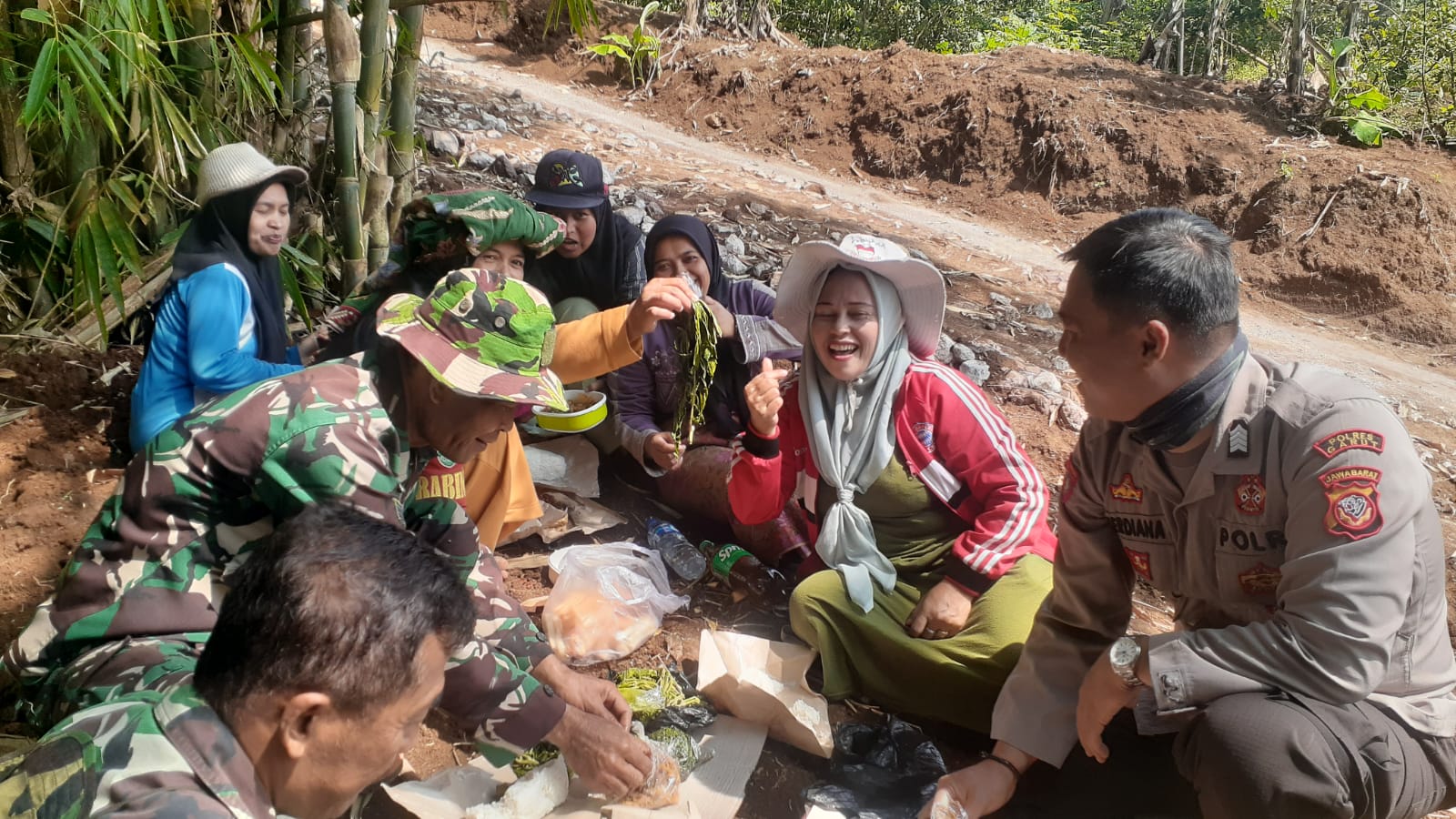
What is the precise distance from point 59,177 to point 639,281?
227cm

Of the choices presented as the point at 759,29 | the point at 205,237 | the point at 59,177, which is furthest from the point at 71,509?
the point at 759,29

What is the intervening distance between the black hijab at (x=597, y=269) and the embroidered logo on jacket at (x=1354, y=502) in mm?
2932

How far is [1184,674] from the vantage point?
78.3 inches

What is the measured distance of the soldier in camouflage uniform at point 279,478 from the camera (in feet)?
5.93

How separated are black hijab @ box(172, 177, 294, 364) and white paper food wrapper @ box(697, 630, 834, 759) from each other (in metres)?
1.87

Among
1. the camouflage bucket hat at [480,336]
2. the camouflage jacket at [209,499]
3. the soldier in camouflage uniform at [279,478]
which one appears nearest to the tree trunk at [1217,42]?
the camouflage bucket hat at [480,336]

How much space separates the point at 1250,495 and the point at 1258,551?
0.13 meters

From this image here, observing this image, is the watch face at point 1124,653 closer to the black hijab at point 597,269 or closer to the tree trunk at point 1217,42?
the black hijab at point 597,269

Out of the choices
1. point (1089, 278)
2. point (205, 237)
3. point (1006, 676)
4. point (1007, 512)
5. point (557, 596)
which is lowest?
point (557, 596)

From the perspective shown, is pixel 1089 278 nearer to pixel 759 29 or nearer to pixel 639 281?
pixel 639 281

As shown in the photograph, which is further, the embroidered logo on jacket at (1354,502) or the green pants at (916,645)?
the green pants at (916,645)

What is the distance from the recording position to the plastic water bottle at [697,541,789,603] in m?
3.44

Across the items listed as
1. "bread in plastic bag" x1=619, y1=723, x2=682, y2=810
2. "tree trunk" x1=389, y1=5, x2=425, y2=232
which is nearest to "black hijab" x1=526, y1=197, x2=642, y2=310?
"tree trunk" x1=389, y1=5, x2=425, y2=232

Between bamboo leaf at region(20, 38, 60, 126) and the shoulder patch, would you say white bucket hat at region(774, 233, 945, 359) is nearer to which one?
the shoulder patch
